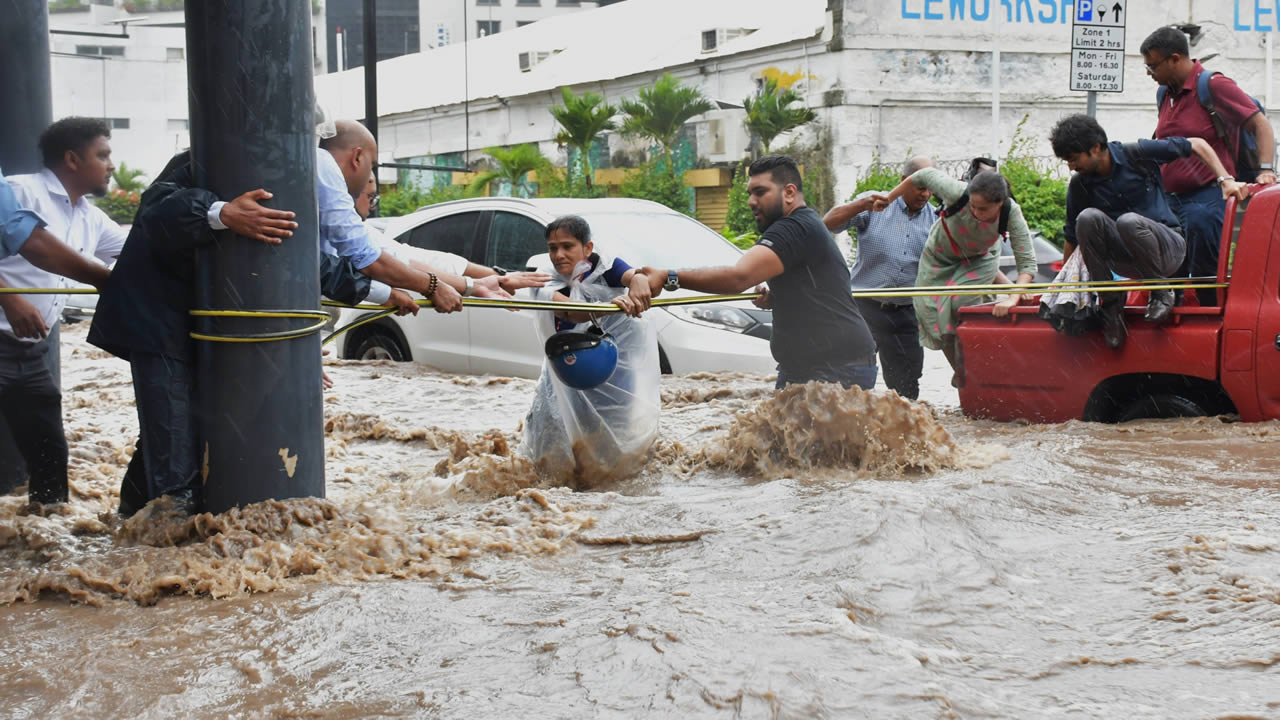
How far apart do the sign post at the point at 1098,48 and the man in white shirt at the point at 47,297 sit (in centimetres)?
769

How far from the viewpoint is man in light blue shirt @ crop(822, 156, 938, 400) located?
8602mm

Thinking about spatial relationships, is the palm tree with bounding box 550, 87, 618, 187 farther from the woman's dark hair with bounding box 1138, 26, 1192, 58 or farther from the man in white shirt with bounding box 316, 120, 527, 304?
the man in white shirt with bounding box 316, 120, 527, 304

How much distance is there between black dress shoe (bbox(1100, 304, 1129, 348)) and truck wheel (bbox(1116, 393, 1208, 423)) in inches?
14.3

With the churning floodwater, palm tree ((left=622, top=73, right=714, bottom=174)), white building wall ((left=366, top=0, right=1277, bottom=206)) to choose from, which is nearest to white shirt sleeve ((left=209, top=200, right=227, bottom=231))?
the churning floodwater

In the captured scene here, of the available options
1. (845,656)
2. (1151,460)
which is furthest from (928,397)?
(845,656)

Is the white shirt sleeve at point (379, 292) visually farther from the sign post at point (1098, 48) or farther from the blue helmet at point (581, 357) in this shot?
the sign post at point (1098, 48)

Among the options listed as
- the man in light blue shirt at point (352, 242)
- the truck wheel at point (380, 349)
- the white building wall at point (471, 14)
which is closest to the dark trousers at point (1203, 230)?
the man in light blue shirt at point (352, 242)

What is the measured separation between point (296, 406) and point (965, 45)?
2032 cm

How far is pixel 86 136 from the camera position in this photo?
5.74 m

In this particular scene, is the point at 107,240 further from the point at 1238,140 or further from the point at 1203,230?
the point at 1238,140

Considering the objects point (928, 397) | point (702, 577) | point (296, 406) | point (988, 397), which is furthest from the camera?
point (928, 397)

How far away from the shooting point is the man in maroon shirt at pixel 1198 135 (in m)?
7.08

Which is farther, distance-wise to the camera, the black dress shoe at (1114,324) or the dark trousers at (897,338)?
the dark trousers at (897,338)

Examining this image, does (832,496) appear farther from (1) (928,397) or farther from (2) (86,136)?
(1) (928,397)
